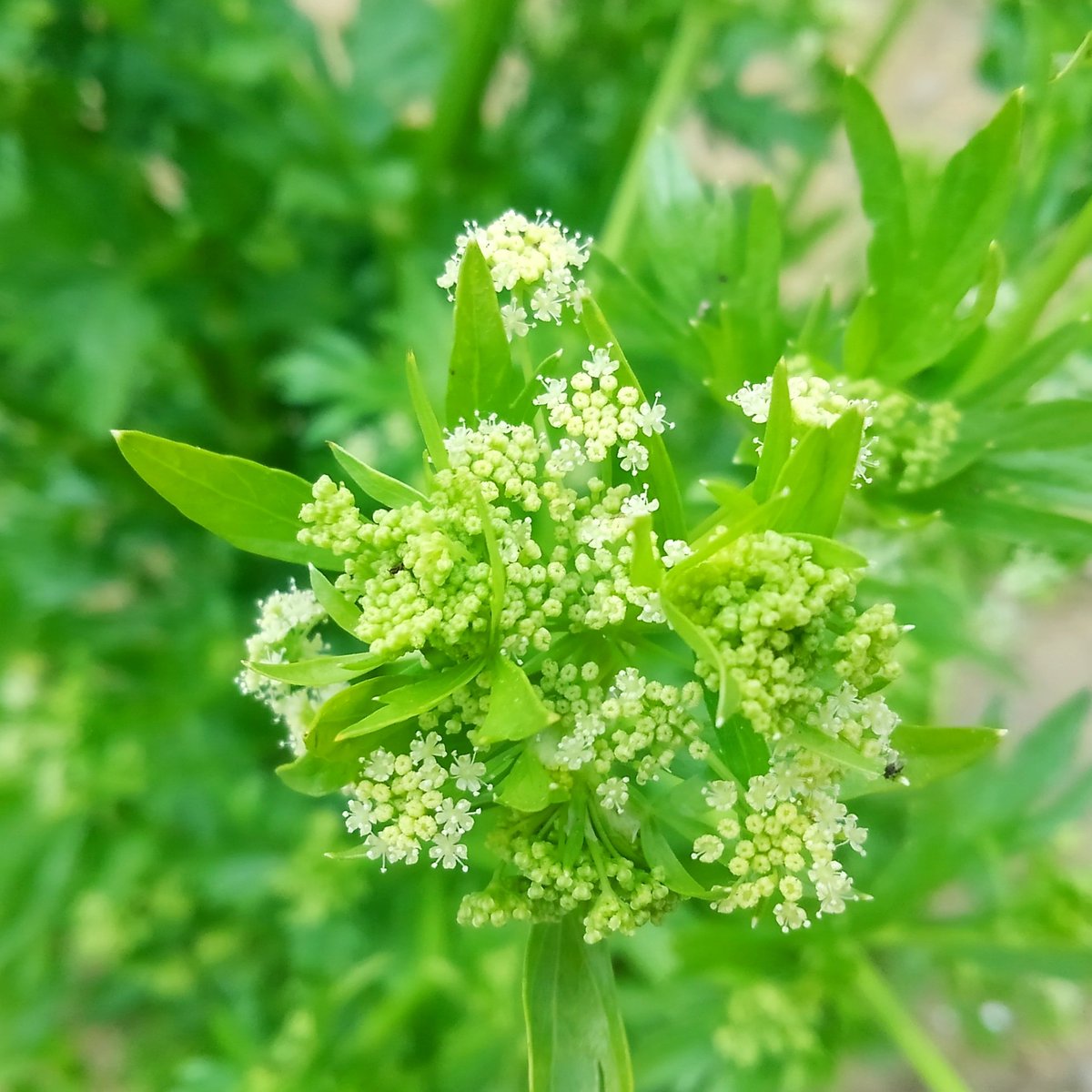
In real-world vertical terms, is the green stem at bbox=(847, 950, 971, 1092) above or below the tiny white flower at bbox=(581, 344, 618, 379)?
below

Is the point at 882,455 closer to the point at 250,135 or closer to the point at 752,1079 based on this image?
the point at 752,1079

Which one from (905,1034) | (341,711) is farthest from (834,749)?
(905,1034)

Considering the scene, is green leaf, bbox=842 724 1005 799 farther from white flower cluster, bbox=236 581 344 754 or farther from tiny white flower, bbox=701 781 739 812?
white flower cluster, bbox=236 581 344 754

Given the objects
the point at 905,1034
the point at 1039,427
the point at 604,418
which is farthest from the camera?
the point at 905,1034

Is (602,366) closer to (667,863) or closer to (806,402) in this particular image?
(806,402)

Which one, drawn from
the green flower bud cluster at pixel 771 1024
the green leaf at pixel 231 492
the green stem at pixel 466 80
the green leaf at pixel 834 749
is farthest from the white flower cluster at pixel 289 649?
the green stem at pixel 466 80

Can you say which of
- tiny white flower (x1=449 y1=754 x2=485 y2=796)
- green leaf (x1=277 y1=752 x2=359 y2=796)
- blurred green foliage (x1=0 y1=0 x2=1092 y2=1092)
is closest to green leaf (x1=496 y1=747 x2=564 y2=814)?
tiny white flower (x1=449 y1=754 x2=485 y2=796)

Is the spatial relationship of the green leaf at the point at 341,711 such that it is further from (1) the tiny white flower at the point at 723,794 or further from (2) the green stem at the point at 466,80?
(2) the green stem at the point at 466,80
